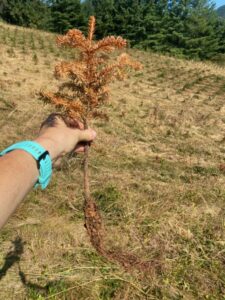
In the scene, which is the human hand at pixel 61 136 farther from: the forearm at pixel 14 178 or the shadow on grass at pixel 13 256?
the shadow on grass at pixel 13 256

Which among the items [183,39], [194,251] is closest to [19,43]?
[194,251]


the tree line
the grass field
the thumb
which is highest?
the thumb

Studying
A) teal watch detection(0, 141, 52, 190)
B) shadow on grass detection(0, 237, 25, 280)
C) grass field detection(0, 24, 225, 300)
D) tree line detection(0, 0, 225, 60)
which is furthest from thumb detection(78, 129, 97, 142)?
tree line detection(0, 0, 225, 60)

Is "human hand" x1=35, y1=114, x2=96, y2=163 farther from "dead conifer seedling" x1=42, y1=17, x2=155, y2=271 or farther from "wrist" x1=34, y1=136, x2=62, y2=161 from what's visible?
"dead conifer seedling" x1=42, y1=17, x2=155, y2=271

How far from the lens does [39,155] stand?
5.40ft

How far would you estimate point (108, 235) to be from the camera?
15.3 feet

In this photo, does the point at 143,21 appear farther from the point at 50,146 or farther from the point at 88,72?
the point at 50,146

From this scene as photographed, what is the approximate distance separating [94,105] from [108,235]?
2.13 meters

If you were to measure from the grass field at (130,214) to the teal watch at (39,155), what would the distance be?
2274mm

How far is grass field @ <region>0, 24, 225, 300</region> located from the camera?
3926mm

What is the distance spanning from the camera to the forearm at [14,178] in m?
1.39

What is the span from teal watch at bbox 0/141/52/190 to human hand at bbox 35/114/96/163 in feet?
0.26

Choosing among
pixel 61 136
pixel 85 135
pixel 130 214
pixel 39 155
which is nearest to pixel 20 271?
pixel 130 214

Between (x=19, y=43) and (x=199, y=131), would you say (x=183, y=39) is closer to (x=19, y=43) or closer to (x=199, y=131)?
(x=19, y=43)
